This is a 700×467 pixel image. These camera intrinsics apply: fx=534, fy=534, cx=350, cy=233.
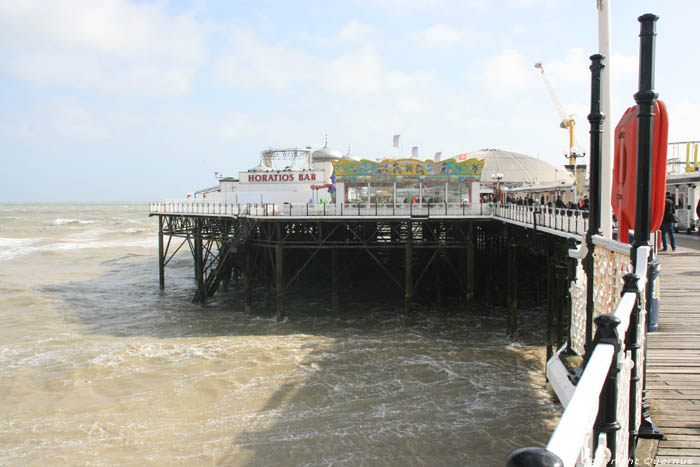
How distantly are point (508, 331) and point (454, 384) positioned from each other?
6.51 m

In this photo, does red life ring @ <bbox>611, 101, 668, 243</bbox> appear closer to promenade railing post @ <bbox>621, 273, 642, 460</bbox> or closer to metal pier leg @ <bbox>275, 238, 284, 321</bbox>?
promenade railing post @ <bbox>621, 273, 642, 460</bbox>

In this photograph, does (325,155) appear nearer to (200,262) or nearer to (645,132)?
(200,262)

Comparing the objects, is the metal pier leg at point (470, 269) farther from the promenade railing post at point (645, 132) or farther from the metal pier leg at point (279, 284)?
the promenade railing post at point (645, 132)

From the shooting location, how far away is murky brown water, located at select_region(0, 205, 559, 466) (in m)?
10.7

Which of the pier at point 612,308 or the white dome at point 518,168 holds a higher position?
the white dome at point 518,168

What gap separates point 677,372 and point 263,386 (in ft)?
33.7

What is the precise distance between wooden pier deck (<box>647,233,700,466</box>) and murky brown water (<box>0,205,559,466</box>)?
409 cm

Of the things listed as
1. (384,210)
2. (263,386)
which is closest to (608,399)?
(263,386)

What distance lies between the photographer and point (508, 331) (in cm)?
1992

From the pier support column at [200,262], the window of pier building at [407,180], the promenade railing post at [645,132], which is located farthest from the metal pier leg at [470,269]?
the promenade railing post at [645,132]

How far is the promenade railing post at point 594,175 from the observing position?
24.3 feet

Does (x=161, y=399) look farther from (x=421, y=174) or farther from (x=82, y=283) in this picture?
(x=82, y=283)

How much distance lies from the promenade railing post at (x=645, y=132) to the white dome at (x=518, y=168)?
264ft

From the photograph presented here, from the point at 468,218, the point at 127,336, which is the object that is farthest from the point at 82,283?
the point at 468,218
